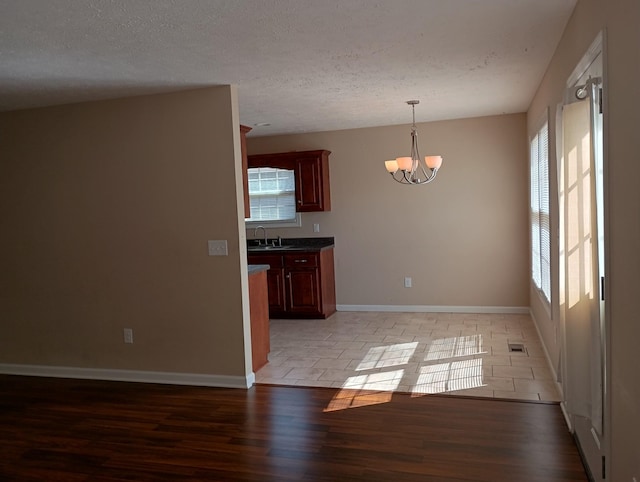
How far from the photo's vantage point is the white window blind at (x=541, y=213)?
169 inches

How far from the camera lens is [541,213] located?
15.5ft

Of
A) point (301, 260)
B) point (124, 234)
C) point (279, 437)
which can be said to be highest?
point (124, 234)

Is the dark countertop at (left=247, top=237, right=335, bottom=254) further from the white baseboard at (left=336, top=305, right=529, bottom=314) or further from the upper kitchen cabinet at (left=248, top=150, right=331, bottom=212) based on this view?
the white baseboard at (left=336, top=305, right=529, bottom=314)

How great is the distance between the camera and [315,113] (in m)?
5.43

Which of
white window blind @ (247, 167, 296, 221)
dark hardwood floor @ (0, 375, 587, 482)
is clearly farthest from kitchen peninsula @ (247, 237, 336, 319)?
dark hardwood floor @ (0, 375, 587, 482)

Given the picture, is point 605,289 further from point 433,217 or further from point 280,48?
point 433,217

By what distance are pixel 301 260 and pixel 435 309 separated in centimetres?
177

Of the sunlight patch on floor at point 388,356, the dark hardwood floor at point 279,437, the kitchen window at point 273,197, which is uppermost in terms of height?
the kitchen window at point 273,197

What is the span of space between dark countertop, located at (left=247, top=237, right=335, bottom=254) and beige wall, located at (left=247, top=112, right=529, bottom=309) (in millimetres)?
111

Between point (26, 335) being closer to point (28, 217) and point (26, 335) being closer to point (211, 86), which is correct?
point (28, 217)

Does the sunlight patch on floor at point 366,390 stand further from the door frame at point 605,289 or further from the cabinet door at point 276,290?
the cabinet door at point 276,290

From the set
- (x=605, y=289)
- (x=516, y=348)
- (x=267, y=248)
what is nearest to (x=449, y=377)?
(x=516, y=348)

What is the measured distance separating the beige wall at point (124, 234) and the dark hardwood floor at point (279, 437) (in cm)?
52

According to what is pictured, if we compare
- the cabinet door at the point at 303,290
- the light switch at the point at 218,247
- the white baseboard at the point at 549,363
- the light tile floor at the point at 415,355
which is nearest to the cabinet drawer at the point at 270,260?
the cabinet door at the point at 303,290
